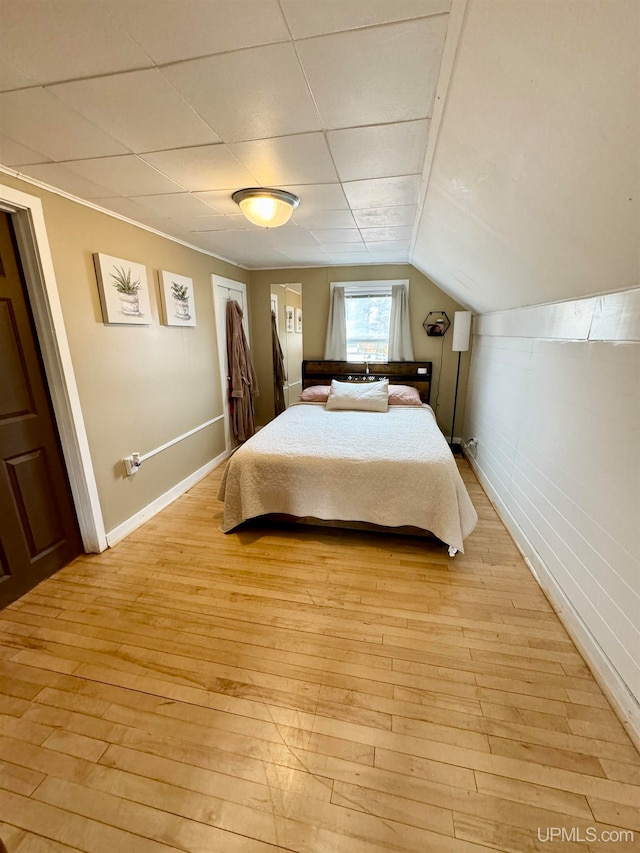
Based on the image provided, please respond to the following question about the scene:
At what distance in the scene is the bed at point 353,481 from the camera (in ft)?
7.22

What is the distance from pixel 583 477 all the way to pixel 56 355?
296cm

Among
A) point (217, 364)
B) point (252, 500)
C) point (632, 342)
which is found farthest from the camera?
point (217, 364)

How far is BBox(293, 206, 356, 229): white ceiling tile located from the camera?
2303 mm

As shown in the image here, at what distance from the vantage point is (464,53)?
92 centimetres

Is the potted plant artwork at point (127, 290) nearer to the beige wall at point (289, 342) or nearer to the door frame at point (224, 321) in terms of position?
the door frame at point (224, 321)

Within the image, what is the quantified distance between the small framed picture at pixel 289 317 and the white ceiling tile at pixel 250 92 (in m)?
3.78

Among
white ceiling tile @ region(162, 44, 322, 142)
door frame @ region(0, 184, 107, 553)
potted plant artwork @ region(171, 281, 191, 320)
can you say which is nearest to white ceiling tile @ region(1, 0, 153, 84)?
white ceiling tile @ region(162, 44, 322, 142)

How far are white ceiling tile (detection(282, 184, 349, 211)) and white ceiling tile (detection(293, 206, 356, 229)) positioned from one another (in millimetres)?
60

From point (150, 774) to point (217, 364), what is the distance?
3.28 metres

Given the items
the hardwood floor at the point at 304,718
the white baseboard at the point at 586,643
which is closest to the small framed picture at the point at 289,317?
the hardwood floor at the point at 304,718

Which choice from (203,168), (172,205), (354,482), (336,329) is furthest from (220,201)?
(336,329)

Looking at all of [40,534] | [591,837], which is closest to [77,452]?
[40,534]

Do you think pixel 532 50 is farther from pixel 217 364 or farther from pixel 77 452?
pixel 217 364

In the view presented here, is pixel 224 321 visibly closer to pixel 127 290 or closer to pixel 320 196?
pixel 127 290
